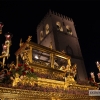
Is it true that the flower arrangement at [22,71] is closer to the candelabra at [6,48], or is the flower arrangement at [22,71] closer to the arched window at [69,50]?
the candelabra at [6,48]

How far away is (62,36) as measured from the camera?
23.8 m

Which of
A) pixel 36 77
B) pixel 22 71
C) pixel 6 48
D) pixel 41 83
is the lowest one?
pixel 41 83

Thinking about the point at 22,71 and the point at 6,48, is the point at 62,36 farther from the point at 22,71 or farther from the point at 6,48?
the point at 6,48

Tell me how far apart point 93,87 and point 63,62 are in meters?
3.03

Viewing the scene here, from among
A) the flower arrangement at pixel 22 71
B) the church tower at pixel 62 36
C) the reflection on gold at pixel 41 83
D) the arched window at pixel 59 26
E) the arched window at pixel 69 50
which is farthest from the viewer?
the arched window at pixel 59 26

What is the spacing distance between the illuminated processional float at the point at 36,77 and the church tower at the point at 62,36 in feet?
39.4

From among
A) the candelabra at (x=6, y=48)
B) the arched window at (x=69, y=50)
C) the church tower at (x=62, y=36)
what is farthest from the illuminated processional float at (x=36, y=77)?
the arched window at (x=69, y=50)

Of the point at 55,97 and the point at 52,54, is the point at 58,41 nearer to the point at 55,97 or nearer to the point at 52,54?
the point at 52,54

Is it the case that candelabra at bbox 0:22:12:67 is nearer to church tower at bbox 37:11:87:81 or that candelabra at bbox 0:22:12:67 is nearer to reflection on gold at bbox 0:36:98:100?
reflection on gold at bbox 0:36:98:100

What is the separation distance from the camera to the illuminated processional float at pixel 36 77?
521 cm

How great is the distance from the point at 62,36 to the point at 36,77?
721 inches

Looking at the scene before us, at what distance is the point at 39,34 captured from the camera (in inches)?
1133

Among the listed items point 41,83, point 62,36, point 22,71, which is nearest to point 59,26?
point 62,36

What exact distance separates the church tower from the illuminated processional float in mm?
12022
